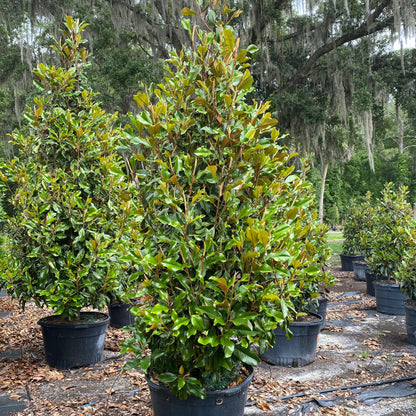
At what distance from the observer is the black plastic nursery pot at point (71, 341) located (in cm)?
363

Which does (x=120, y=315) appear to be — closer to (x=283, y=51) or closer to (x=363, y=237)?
(x=363, y=237)

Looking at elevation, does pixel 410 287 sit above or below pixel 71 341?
above

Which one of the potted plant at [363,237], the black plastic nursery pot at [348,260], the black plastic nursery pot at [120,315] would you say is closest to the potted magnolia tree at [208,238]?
the black plastic nursery pot at [120,315]

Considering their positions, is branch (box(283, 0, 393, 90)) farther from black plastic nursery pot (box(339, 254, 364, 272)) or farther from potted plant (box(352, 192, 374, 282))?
black plastic nursery pot (box(339, 254, 364, 272))

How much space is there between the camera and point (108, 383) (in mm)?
3428

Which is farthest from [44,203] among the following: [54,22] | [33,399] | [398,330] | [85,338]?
[54,22]

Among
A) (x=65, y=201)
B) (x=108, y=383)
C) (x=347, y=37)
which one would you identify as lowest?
(x=108, y=383)

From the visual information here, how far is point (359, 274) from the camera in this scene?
920cm

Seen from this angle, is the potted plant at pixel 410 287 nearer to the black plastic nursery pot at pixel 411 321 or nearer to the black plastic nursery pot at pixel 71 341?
the black plastic nursery pot at pixel 411 321

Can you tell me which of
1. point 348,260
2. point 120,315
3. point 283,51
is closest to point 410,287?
point 120,315

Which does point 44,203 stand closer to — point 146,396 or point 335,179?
point 146,396

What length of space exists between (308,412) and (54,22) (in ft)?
35.0

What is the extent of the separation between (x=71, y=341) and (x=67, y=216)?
1.16 metres

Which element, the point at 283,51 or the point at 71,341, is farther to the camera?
the point at 283,51
